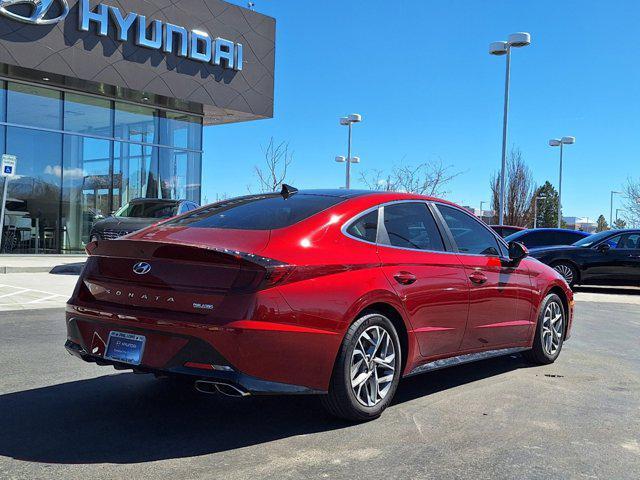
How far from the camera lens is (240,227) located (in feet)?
13.8

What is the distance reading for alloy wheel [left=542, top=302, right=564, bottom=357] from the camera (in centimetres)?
627

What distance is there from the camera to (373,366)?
13.9 feet

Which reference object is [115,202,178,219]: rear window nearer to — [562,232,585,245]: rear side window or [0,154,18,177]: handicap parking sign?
[0,154,18,177]: handicap parking sign

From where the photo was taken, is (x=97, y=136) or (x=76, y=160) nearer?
(x=76, y=160)

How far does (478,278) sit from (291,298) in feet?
6.85

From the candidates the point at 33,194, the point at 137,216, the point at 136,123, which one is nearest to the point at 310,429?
the point at 137,216

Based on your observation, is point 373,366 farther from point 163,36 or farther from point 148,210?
point 163,36

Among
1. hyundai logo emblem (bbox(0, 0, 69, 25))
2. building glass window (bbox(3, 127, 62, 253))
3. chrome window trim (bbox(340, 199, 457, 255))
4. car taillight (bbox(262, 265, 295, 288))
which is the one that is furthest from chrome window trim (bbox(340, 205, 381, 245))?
building glass window (bbox(3, 127, 62, 253))

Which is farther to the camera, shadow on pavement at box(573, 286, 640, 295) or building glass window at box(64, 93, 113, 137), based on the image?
building glass window at box(64, 93, 113, 137)

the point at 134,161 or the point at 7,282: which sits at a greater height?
the point at 134,161

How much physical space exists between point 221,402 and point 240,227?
1359 millimetres

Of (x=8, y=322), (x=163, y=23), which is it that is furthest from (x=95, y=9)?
(x=8, y=322)

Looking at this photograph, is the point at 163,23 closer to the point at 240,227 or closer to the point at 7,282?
the point at 7,282

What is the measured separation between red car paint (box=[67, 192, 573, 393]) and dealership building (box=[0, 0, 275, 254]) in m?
13.5
